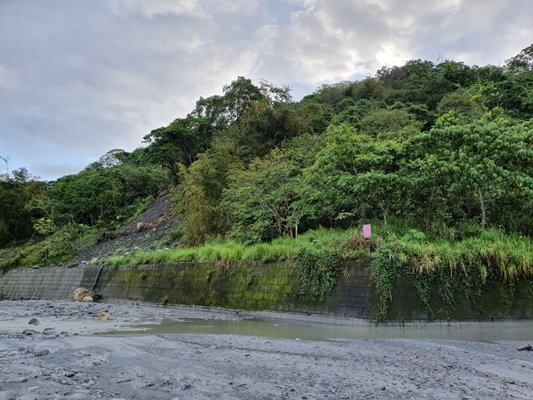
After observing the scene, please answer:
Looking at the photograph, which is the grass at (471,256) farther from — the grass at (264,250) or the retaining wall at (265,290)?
the grass at (264,250)

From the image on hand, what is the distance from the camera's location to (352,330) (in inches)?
404

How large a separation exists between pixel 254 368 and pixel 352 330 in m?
5.01

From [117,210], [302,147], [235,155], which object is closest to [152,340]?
[302,147]

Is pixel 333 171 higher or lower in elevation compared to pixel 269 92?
lower

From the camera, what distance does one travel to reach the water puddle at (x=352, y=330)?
9.32 metres

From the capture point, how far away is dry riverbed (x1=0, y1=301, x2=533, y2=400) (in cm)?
476

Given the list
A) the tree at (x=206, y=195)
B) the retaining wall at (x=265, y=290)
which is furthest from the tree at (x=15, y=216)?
the tree at (x=206, y=195)

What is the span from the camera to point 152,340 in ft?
27.0

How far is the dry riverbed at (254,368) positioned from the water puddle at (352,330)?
803 mm

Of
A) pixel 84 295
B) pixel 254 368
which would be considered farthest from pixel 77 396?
pixel 84 295

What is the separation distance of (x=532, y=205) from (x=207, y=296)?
11.4m

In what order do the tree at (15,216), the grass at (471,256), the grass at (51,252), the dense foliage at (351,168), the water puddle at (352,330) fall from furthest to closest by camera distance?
the tree at (15,216)
the grass at (51,252)
the dense foliage at (351,168)
the grass at (471,256)
the water puddle at (352,330)

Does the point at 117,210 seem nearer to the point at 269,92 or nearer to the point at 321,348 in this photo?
the point at 269,92

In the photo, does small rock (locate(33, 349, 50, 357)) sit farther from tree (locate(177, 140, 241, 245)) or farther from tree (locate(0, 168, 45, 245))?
tree (locate(0, 168, 45, 245))
